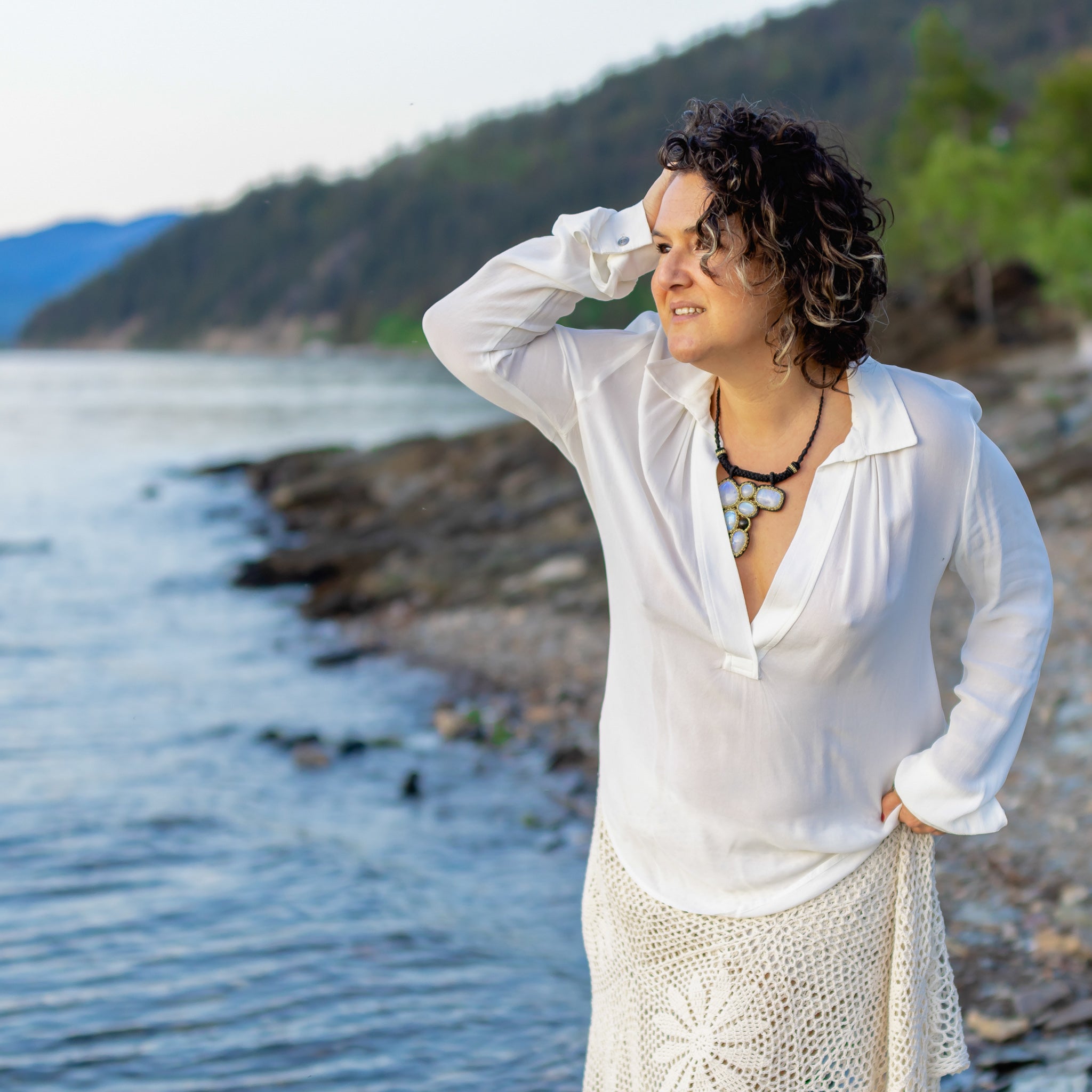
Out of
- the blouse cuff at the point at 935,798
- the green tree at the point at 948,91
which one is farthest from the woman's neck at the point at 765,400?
the green tree at the point at 948,91

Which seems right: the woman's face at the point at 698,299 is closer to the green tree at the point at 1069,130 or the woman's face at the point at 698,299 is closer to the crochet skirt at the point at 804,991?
the crochet skirt at the point at 804,991

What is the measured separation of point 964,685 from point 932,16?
4579 cm

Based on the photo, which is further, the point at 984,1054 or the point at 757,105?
the point at 984,1054

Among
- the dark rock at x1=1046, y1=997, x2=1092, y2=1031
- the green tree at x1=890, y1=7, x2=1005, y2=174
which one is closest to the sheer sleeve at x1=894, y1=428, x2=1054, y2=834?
the dark rock at x1=1046, y1=997, x2=1092, y2=1031

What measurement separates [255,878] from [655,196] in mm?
4958

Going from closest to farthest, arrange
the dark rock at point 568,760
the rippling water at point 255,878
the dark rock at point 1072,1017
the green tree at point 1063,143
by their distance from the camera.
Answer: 1. the dark rock at point 1072,1017
2. the rippling water at point 255,878
3. the dark rock at point 568,760
4. the green tree at point 1063,143

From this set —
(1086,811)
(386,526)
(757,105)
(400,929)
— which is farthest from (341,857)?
(386,526)

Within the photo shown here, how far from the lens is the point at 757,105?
2.06 metres

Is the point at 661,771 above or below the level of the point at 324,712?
above

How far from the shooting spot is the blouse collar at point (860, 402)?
6.43 feet

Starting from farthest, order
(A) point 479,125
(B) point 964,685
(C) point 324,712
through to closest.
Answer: (A) point 479,125, (C) point 324,712, (B) point 964,685

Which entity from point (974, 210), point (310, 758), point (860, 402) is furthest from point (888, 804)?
point (974, 210)

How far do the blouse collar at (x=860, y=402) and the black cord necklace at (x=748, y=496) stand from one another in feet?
0.24

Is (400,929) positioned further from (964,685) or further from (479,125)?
(479,125)
